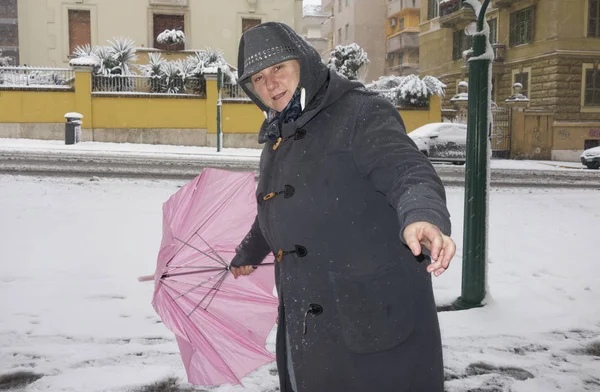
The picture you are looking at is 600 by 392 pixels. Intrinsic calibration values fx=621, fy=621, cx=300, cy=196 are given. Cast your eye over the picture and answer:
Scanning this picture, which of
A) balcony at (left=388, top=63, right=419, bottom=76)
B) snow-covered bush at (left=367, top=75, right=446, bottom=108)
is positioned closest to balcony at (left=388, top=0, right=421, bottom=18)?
balcony at (left=388, top=63, right=419, bottom=76)

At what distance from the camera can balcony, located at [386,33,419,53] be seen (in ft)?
175

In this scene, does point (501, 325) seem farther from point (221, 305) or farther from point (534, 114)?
point (534, 114)

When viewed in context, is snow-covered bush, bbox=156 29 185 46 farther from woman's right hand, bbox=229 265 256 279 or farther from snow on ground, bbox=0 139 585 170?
woman's right hand, bbox=229 265 256 279

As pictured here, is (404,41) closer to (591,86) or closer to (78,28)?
(591,86)

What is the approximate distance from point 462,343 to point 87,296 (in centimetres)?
321

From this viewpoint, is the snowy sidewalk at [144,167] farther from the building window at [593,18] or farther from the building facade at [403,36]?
the building facade at [403,36]

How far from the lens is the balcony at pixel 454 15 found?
34.1 meters

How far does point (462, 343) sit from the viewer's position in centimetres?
452

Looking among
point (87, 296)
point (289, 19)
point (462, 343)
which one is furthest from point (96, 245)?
point (289, 19)

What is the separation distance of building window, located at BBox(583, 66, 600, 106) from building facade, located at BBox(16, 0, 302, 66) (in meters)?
14.8

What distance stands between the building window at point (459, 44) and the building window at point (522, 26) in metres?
3.06

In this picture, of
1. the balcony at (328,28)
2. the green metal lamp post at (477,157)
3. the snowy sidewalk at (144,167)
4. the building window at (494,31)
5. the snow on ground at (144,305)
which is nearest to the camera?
the snow on ground at (144,305)

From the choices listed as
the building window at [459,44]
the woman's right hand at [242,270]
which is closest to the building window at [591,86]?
the building window at [459,44]

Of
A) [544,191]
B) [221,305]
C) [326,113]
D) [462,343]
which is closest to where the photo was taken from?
[326,113]
